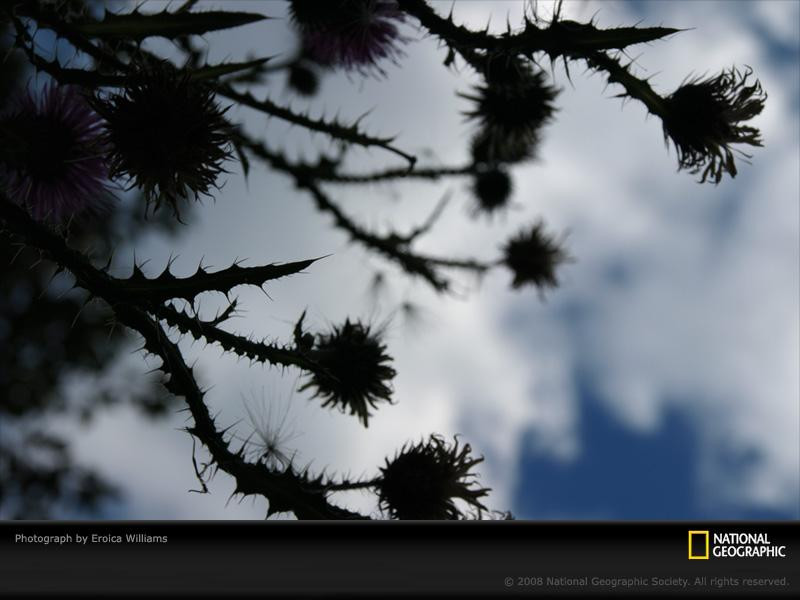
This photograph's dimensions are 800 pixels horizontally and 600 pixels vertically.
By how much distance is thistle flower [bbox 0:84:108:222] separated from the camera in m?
1.92

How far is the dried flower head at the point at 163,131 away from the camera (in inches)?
55.7

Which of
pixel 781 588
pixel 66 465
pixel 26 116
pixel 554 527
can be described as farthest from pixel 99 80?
pixel 66 465

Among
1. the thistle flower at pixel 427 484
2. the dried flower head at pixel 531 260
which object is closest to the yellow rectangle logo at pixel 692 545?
the thistle flower at pixel 427 484

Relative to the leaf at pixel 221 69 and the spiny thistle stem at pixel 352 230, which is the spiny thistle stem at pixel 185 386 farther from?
the spiny thistle stem at pixel 352 230

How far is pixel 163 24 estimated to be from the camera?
149 cm

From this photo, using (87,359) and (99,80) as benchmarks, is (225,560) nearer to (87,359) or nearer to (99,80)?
(99,80)

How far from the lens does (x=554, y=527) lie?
3.94 feet

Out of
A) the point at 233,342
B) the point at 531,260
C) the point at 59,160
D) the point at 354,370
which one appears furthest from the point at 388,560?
the point at 531,260

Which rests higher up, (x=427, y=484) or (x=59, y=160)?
(x=59, y=160)

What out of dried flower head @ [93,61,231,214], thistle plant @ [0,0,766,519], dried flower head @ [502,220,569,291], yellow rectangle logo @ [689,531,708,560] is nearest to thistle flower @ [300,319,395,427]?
thistle plant @ [0,0,766,519]

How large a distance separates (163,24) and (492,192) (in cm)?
340

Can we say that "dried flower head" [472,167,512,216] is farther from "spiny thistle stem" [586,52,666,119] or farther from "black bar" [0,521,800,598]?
"black bar" [0,521,800,598]

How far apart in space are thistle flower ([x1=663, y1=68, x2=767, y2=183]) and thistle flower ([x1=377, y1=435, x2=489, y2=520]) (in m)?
1.06

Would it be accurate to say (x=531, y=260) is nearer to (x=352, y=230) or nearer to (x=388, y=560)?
(x=352, y=230)
